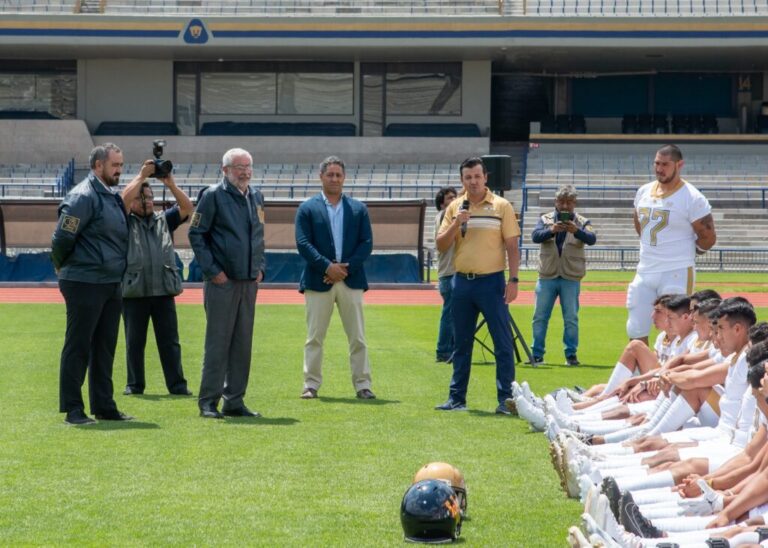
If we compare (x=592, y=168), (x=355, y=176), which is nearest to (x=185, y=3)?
(x=355, y=176)

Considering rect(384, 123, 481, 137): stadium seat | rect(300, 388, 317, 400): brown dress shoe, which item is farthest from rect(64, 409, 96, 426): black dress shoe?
rect(384, 123, 481, 137): stadium seat

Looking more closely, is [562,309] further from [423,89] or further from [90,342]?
[423,89]

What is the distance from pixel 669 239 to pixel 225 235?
3.76 metres

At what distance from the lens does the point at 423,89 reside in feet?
170

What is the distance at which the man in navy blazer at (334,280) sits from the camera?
12555 millimetres

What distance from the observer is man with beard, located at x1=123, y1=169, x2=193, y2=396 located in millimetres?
12758

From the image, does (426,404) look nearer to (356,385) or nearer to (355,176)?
(356,385)

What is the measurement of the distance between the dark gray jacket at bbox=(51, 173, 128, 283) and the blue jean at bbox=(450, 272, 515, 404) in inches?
116

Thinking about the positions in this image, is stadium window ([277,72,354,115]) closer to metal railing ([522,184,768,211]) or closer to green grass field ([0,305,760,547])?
metal railing ([522,184,768,211])

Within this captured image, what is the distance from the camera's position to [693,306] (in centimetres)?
933

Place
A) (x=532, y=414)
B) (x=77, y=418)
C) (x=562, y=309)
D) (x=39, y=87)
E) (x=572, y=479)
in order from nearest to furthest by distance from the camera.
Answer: (x=572, y=479)
(x=532, y=414)
(x=77, y=418)
(x=562, y=309)
(x=39, y=87)

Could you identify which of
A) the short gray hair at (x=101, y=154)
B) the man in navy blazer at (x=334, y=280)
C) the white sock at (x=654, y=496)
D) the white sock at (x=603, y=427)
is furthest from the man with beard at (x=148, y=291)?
the white sock at (x=654, y=496)

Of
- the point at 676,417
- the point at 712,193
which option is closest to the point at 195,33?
the point at 712,193

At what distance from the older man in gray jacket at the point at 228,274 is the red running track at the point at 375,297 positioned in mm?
14318
